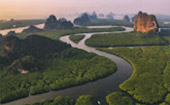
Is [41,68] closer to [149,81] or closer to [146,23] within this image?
[149,81]

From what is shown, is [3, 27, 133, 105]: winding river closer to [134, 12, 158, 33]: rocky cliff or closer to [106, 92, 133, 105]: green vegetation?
[106, 92, 133, 105]: green vegetation

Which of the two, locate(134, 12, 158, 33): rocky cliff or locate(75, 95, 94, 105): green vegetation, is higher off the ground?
locate(134, 12, 158, 33): rocky cliff

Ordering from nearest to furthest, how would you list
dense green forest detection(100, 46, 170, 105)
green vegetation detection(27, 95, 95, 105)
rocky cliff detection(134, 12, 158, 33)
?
green vegetation detection(27, 95, 95, 105), dense green forest detection(100, 46, 170, 105), rocky cliff detection(134, 12, 158, 33)

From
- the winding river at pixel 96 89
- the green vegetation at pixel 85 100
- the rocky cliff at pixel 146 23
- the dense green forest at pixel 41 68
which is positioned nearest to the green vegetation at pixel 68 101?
the green vegetation at pixel 85 100

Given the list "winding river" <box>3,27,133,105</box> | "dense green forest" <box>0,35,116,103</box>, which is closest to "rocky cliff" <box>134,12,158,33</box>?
"dense green forest" <box>0,35,116,103</box>

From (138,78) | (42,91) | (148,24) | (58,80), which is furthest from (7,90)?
(148,24)
